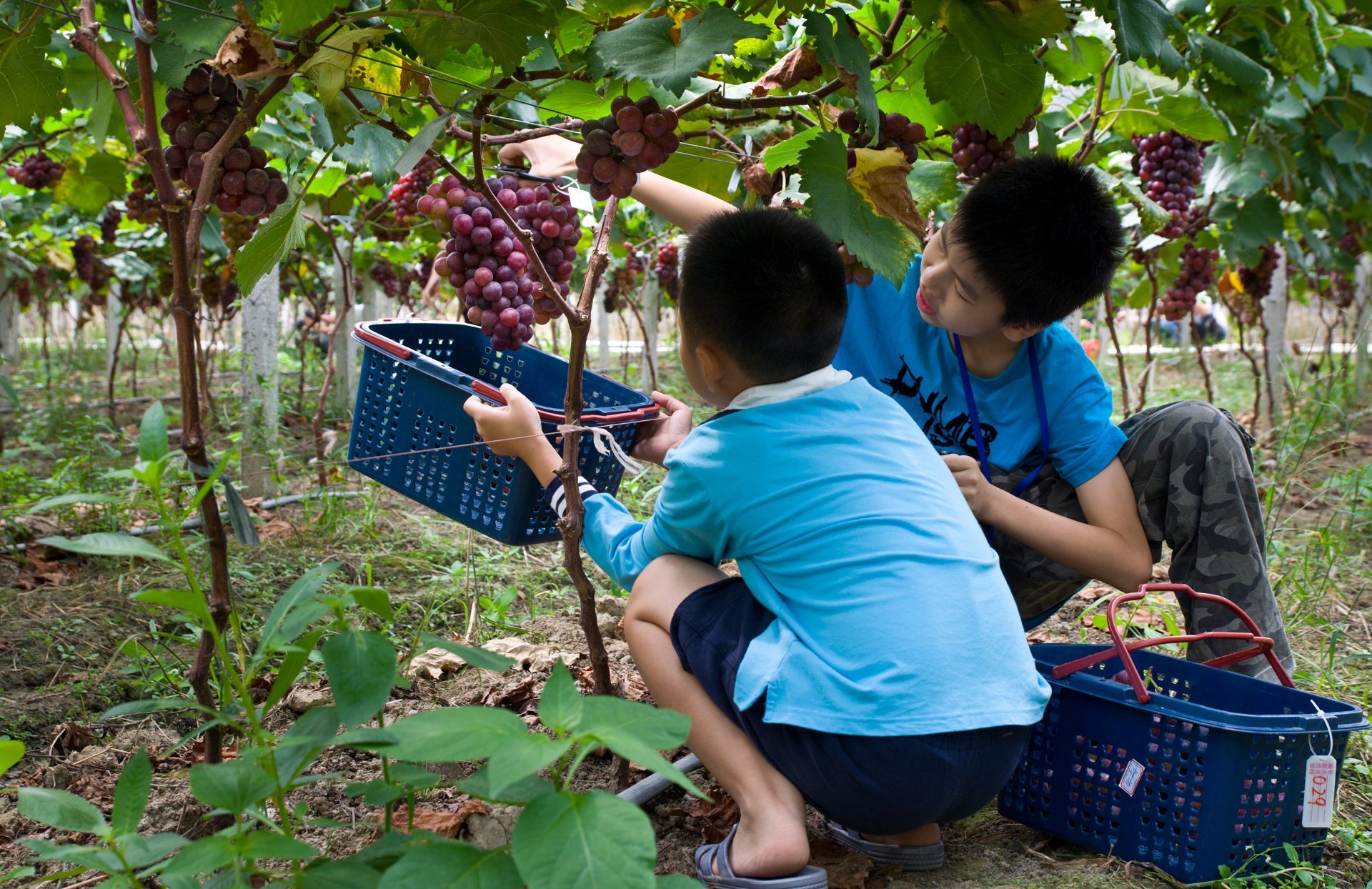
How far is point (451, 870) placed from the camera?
100 cm

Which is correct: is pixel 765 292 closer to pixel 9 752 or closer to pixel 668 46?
pixel 668 46

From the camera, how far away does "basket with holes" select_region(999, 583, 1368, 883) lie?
1.54 m

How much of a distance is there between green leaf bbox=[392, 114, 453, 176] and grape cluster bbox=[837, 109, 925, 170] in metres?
0.65

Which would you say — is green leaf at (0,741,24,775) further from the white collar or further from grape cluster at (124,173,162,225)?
grape cluster at (124,173,162,225)

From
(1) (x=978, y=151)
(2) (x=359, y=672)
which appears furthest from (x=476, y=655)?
(1) (x=978, y=151)

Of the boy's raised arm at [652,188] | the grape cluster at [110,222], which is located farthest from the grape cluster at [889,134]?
the grape cluster at [110,222]

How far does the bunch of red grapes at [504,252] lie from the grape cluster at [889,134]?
0.52 metres

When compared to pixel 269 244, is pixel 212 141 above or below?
above

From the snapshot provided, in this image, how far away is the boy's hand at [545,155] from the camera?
196 centimetres

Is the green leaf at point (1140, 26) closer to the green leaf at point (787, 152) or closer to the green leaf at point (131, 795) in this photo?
the green leaf at point (787, 152)

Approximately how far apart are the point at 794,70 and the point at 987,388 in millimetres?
754

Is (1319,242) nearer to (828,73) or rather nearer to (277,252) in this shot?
(828,73)

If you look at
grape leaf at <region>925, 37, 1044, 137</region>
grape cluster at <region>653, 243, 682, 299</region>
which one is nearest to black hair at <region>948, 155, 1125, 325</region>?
grape leaf at <region>925, 37, 1044, 137</region>

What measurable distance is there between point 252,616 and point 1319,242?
4.88m
